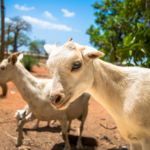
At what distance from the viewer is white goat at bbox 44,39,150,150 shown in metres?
1.38

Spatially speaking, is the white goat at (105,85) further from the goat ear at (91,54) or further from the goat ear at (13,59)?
the goat ear at (13,59)

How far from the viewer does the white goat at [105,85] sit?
54.4 inches

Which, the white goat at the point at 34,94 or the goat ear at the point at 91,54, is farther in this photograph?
the white goat at the point at 34,94

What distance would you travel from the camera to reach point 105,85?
65.6 inches

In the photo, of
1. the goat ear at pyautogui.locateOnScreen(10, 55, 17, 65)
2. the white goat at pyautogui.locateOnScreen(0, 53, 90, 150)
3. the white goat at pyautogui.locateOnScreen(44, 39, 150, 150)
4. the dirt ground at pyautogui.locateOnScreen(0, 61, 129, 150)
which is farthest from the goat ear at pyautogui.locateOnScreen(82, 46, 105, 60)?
the dirt ground at pyautogui.locateOnScreen(0, 61, 129, 150)

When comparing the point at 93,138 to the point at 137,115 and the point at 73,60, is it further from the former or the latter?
the point at 73,60

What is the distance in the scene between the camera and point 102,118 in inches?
218

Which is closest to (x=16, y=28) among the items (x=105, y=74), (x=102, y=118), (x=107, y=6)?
(x=107, y=6)

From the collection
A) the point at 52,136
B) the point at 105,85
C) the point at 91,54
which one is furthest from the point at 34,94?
the point at 91,54

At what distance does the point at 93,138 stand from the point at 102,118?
59.2 inches

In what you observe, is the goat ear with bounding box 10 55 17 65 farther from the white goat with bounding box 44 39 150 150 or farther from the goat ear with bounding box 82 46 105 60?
the goat ear with bounding box 82 46 105 60

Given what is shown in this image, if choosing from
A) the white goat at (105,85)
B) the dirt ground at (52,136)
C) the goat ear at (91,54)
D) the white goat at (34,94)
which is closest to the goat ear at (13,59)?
the white goat at (34,94)

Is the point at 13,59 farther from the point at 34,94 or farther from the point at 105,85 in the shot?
the point at 105,85

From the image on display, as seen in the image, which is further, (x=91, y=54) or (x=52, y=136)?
(x=52, y=136)
